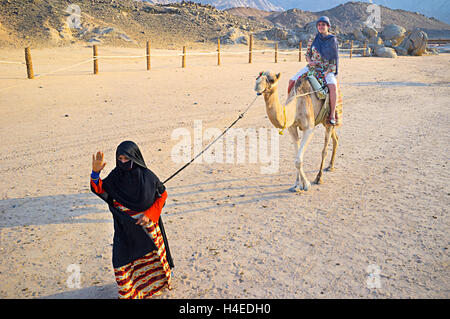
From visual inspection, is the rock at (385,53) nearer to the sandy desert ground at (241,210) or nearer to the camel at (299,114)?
the sandy desert ground at (241,210)

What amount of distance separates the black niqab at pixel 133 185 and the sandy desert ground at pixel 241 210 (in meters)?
1.06

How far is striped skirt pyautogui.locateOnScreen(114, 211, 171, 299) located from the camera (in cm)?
350

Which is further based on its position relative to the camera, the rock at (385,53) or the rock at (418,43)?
the rock at (418,43)

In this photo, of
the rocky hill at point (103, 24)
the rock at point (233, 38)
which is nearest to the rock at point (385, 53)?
the rock at point (233, 38)

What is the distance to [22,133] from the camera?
30.6 feet

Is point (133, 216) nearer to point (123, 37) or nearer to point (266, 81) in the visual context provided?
point (266, 81)

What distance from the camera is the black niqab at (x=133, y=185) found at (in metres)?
3.36

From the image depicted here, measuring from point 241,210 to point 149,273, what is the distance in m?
2.14

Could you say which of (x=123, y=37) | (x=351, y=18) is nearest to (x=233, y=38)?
(x=123, y=37)

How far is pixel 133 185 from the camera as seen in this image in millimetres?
3387

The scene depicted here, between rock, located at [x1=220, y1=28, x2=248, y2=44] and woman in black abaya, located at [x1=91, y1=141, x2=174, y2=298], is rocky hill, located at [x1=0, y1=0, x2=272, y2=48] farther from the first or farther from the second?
woman in black abaya, located at [x1=91, y1=141, x2=174, y2=298]
